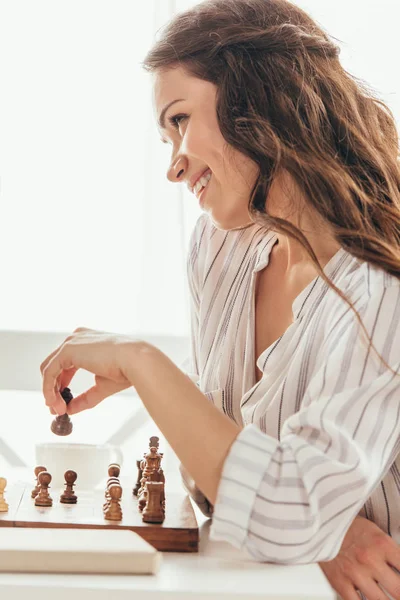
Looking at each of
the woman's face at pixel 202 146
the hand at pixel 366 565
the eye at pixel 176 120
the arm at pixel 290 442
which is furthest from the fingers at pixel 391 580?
the eye at pixel 176 120

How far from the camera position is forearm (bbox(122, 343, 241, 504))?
3.28 feet

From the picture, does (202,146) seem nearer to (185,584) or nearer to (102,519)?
(102,519)

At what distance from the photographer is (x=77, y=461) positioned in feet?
5.05

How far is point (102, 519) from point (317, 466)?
274mm

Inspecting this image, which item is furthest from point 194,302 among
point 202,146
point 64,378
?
point 64,378

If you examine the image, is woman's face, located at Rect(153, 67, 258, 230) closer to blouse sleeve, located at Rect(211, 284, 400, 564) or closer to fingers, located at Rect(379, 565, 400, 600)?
blouse sleeve, located at Rect(211, 284, 400, 564)

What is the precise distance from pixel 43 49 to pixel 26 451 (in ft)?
3.82

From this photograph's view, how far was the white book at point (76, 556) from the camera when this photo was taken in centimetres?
84

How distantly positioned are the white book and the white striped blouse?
13cm

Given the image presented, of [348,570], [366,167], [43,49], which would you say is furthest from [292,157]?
[43,49]

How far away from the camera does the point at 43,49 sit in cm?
227

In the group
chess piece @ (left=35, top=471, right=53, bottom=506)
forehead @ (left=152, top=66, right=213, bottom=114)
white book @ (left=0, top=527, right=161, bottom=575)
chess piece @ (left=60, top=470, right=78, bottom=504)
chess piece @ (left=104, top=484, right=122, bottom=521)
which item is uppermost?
forehead @ (left=152, top=66, right=213, bottom=114)

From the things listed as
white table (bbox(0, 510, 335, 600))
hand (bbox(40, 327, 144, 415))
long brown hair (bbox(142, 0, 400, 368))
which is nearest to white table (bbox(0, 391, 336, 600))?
white table (bbox(0, 510, 335, 600))

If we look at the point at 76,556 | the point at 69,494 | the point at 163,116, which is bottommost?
the point at 69,494
